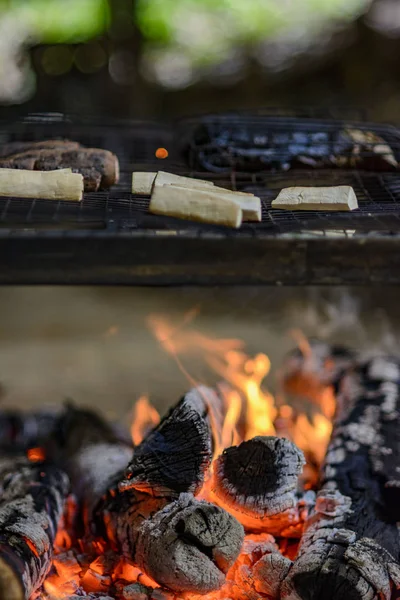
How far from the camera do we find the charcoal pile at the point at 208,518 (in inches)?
43.7

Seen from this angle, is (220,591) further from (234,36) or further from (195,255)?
(234,36)

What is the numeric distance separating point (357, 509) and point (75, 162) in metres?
0.98

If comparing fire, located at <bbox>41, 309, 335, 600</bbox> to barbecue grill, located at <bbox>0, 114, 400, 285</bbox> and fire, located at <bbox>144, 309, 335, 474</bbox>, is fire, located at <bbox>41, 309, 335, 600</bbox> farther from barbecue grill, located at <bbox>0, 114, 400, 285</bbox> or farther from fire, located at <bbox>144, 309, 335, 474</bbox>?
barbecue grill, located at <bbox>0, 114, 400, 285</bbox>

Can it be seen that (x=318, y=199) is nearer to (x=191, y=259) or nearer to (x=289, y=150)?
(x=191, y=259)

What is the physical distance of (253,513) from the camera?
1231 mm

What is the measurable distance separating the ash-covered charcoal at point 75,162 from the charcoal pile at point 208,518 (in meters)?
0.52

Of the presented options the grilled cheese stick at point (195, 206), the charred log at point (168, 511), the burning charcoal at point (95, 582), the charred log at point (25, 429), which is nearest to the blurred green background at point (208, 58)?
the charred log at point (25, 429)

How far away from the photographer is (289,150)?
175 cm

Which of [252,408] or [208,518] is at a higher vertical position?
[252,408]

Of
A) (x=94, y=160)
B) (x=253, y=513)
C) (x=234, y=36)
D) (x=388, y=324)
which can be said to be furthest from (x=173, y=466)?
(x=234, y=36)

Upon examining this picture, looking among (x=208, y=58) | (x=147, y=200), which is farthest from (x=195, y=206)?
(x=208, y=58)

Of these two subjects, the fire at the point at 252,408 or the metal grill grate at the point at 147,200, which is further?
the fire at the point at 252,408

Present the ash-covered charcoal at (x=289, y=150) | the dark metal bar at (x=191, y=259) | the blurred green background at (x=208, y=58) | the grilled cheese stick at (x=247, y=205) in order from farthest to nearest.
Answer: the blurred green background at (x=208, y=58) < the ash-covered charcoal at (x=289, y=150) < the grilled cheese stick at (x=247, y=205) < the dark metal bar at (x=191, y=259)

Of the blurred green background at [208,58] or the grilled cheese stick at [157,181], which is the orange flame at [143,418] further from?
the blurred green background at [208,58]
